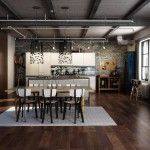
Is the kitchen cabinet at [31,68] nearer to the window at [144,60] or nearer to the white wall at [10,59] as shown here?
the white wall at [10,59]

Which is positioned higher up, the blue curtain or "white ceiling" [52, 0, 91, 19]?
"white ceiling" [52, 0, 91, 19]

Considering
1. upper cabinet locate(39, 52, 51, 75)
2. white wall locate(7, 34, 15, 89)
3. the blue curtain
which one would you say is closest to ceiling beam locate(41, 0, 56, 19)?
white wall locate(7, 34, 15, 89)

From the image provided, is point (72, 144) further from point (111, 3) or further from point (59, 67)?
point (59, 67)

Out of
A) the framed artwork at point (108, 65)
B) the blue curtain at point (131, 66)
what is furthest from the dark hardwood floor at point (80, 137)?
the framed artwork at point (108, 65)

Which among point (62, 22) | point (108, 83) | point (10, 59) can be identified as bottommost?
point (108, 83)

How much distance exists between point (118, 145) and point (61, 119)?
8.93 feet

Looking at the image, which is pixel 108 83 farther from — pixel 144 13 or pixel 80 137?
pixel 80 137

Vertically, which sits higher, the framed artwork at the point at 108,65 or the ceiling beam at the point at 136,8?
the ceiling beam at the point at 136,8

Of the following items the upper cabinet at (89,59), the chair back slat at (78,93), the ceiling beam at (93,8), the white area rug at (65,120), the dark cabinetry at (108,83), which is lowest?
the white area rug at (65,120)

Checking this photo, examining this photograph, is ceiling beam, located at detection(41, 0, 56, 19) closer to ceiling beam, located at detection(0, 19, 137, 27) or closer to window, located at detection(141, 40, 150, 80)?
ceiling beam, located at detection(0, 19, 137, 27)

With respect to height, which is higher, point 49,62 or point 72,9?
point 72,9

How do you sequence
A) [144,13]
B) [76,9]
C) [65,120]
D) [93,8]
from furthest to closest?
[144,13]
[76,9]
[93,8]
[65,120]

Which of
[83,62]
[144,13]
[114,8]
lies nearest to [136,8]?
[114,8]

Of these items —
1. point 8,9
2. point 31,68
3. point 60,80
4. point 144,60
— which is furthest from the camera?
point 31,68
